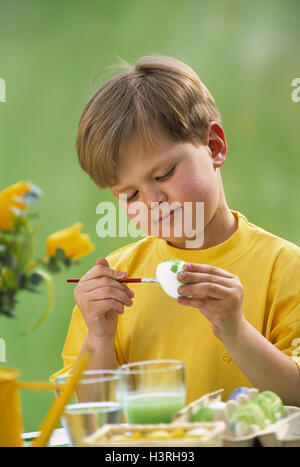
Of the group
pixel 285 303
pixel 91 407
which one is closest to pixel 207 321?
pixel 285 303

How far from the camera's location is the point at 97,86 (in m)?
2.55

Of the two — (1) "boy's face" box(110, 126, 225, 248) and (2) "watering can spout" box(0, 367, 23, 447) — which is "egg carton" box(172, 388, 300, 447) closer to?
(2) "watering can spout" box(0, 367, 23, 447)

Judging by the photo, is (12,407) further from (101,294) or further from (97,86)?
(97,86)

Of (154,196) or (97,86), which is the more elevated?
(97,86)

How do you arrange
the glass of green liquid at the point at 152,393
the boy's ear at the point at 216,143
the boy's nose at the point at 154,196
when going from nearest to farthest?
1. the glass of green liquid at the point at 152,393
2. the boy's nose at the point at 154,196
3. the boy's ear at the point at 216,143

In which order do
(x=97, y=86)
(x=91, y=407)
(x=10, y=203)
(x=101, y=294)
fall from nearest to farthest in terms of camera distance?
(x=10, y=203), (x=91, y=407), (x=101, y=294), (x=97, y=86)

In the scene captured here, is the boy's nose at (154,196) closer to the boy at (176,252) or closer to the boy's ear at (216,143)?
the boy at (176,252)

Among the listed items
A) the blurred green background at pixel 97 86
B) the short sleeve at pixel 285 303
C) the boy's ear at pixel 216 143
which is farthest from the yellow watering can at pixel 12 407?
the blurred green background at pixel 97 86

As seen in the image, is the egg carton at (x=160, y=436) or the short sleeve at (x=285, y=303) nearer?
the egg carton at (x=160, y=436)

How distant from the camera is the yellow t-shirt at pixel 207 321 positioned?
111 centimetres

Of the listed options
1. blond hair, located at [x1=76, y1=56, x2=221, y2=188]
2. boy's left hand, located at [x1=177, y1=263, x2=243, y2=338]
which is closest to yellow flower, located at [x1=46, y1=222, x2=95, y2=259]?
boy's left hand, located at [x1=177, y1=263, x2=243, y2=338]

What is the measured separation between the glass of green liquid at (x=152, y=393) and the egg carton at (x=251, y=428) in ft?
0.06

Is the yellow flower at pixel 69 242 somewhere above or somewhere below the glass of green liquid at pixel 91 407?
above

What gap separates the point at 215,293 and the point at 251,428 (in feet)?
0.85
